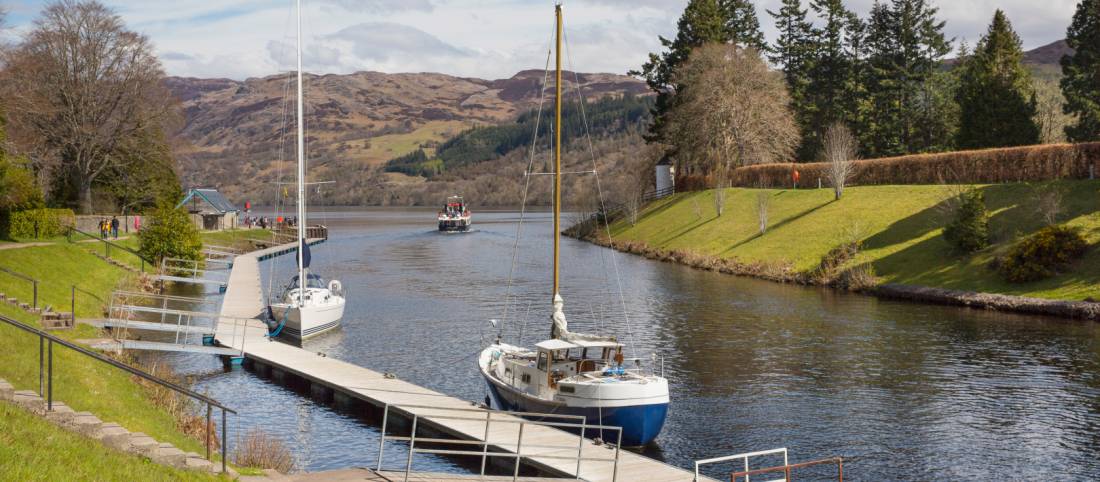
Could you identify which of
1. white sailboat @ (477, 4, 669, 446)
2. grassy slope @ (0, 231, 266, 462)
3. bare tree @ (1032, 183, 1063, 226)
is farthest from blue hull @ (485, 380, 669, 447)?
bare tree @ (1032, 183, 1063, 226)

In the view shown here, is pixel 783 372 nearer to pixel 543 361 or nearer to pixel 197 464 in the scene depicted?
pixel 543 361

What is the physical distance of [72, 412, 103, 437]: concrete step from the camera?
18.6m

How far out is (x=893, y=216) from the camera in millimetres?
69625

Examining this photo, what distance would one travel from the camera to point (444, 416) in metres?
23.9

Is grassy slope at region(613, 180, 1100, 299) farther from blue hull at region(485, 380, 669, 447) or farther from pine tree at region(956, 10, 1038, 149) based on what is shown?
blue hull at region(485, 380, 669, 447)

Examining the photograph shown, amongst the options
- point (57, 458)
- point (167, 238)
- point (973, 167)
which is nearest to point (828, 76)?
point (973, 167)

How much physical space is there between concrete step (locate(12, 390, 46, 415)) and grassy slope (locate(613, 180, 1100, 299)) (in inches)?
1846

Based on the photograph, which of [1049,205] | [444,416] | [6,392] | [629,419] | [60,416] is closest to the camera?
[60,416]

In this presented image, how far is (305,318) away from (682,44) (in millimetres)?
82540

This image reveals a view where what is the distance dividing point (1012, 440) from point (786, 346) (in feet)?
52.1

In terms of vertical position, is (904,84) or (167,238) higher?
(904,84)

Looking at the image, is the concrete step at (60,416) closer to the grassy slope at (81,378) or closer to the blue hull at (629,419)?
the grassy slope at (81,378)

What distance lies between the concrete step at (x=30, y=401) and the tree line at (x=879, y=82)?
86971 millimetres

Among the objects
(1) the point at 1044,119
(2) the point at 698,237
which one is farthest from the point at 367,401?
(1) the point at 1044,119
